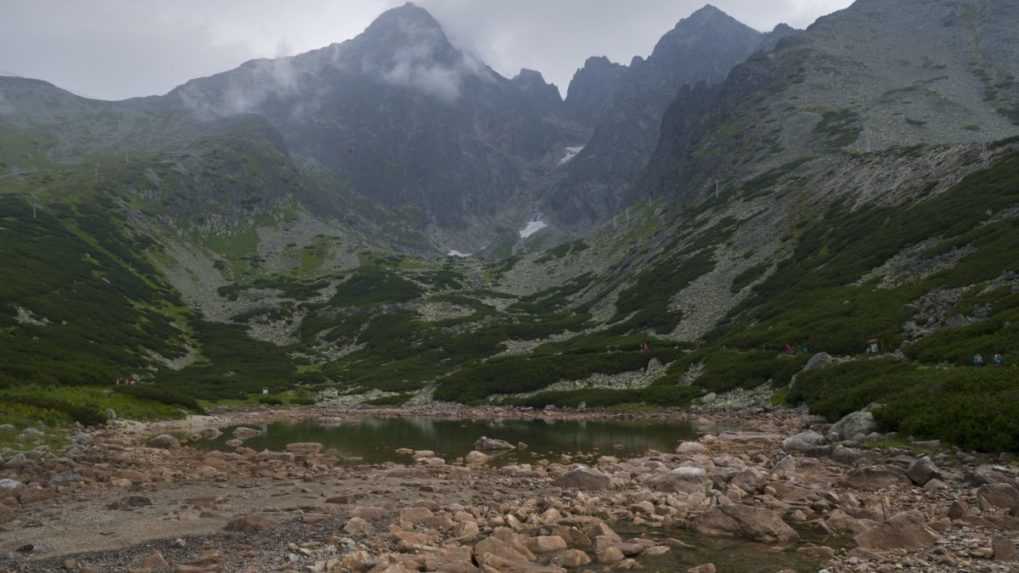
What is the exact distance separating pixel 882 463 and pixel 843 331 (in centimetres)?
2729

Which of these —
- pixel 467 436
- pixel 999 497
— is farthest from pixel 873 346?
pixel 999 497

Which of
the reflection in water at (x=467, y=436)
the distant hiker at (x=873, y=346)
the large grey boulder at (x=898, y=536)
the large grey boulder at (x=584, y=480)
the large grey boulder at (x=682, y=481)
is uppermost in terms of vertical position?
the distant hiker at (x=873, y=346)

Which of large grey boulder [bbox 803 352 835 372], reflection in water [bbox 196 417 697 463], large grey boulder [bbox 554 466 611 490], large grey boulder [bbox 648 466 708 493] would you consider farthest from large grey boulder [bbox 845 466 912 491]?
large grey boulder [bbox 803 352 835 372]

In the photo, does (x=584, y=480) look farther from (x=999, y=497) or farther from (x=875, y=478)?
(x=999, y=497)

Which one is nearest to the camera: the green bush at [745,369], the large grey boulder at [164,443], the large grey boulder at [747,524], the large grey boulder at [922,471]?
the large grey boulder at [747,524]

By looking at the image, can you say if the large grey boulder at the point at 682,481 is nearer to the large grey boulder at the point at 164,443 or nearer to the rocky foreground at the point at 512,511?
the rocky foreground at the point at 512,511

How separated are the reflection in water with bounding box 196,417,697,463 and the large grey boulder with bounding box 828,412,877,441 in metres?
7.08

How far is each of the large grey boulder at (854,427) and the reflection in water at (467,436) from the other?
708cm

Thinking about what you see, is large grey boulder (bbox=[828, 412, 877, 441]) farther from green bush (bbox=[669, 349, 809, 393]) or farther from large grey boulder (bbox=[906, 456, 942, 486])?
green bush (bbox=[669, 349, 809, 393])

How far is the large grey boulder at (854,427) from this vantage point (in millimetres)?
23281

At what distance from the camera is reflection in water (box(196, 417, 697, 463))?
29750mm

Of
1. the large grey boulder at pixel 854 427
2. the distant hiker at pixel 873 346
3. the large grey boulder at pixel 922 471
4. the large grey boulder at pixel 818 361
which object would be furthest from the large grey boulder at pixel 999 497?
the distant hiker at pixel 873 346

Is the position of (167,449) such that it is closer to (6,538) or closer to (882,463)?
(6,538)

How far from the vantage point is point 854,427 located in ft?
78.3
